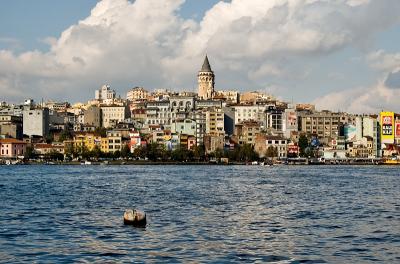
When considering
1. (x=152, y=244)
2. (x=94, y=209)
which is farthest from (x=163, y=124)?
(x=152, y=244)

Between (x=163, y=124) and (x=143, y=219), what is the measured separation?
135994mm

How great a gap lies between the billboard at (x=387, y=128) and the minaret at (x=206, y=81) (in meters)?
49.2

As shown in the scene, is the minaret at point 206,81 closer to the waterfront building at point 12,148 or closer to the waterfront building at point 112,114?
the waterfront building at point 112,114

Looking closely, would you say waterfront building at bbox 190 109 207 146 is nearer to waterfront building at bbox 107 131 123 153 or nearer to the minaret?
waterfront building at bbox 107 131 123 153

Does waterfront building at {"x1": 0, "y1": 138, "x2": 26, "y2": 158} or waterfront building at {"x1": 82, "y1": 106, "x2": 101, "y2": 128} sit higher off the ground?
waterfront building at {"x1": 82, "y1": 106, "x2": 101, "y2": 128}

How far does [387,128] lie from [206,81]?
2059 inches

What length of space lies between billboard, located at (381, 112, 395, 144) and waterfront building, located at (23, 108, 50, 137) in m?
70.6

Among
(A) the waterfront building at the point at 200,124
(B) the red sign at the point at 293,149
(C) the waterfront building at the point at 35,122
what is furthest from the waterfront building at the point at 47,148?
(B) the red sign at the point at 293,149

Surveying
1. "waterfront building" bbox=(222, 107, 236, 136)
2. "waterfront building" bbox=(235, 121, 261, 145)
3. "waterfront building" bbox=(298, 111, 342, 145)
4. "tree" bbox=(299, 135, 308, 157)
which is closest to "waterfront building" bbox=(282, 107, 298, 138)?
"waterfront building" bbox=(298, 111, 342, 145)

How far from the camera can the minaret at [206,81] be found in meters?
192

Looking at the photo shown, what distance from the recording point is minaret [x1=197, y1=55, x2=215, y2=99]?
19175 cm

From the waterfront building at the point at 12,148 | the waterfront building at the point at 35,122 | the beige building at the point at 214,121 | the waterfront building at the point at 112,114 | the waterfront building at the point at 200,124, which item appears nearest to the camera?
the waterfront building at the point at 12,148

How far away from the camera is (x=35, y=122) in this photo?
16062cm

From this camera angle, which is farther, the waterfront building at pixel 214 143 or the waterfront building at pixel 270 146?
the waterfront building at pixel 214 143
